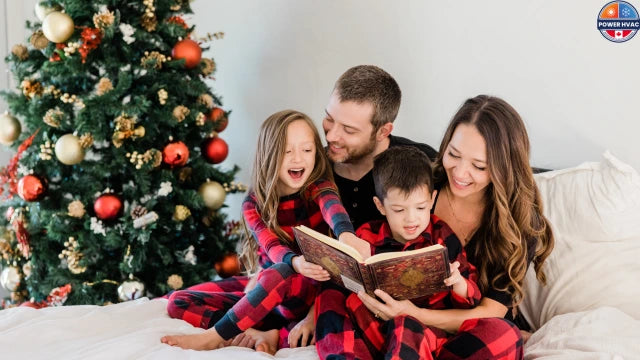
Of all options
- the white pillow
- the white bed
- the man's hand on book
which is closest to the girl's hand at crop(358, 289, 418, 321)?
the man's hand on book

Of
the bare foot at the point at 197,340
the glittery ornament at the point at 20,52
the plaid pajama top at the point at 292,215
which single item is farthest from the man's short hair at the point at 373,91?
the glittery ornament at the point at 20,52

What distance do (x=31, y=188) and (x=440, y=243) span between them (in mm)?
1798

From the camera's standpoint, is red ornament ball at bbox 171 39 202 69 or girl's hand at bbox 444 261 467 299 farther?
red ornament ball at bbox 171 39 202 69

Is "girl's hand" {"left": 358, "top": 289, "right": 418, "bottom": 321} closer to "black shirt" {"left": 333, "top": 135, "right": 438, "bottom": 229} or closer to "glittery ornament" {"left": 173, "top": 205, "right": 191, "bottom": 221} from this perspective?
"black shirt" {"left": 333, "top": 135, "right": 438, "bottom": 229}

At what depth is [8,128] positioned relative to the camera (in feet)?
9.70

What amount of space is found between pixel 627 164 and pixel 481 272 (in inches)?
29.7

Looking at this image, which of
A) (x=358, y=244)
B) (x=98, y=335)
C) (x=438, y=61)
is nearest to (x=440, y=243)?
(x=358, y=244)

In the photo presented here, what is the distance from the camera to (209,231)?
3131 millimetres

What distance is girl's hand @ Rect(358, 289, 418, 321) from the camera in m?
1.88

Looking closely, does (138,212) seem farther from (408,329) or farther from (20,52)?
(408,329)

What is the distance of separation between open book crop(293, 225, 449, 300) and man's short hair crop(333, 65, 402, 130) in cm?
66

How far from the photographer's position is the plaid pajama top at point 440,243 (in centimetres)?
199

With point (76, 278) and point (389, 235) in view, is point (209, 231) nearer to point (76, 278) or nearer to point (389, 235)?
point (76, 278)

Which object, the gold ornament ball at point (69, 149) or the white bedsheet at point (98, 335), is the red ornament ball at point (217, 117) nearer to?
the gold ornament ball at point (69, 149)
